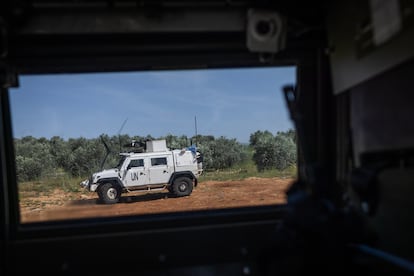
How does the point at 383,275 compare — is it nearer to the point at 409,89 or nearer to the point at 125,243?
the point at 409,89

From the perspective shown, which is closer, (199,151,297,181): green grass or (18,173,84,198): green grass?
(18,173,84,198): green grass

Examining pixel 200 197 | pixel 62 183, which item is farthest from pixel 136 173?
pixel 62 183

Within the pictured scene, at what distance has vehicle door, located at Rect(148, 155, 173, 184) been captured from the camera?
42.5 ft

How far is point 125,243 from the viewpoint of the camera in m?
2.71

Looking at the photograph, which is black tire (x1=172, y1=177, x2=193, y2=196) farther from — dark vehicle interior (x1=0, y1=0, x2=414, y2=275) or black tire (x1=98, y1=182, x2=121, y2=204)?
dark vehicle interior (x1=0, y1=0, x2=414, y2=275)

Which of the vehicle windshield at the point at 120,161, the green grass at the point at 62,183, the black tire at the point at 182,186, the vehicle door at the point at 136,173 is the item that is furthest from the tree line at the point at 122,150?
the black tire at the point at 182,186

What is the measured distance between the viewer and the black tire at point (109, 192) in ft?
41.3

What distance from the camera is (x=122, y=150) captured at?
14156 mm

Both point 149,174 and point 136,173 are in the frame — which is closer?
point 136,173

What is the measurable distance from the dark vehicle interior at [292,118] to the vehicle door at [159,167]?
33.3ft

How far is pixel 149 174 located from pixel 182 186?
4.17ft

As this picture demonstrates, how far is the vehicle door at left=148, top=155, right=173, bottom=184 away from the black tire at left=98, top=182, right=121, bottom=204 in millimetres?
1171

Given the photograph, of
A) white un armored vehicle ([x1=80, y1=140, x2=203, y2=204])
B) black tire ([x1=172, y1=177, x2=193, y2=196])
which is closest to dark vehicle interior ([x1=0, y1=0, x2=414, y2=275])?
white un armored vehicle ([x1=80, y1=140, x2=203, y2=204])

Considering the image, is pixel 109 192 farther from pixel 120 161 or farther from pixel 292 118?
pixel 292 118
